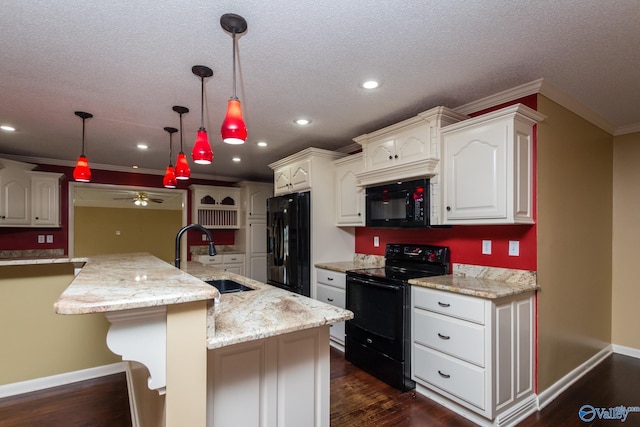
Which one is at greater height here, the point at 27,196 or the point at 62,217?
the point at 27,196

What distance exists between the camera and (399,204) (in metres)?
2.85

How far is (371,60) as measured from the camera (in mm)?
1939

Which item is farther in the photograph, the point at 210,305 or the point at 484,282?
the point at 484,282

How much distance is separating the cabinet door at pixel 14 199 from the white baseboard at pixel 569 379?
6034mm

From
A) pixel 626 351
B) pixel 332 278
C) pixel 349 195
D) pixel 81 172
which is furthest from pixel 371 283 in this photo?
pixel 626 351

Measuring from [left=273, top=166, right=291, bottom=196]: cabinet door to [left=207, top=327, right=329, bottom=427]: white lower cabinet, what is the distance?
9.16 feet

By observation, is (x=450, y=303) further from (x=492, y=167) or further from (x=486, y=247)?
(x=492, y=167)

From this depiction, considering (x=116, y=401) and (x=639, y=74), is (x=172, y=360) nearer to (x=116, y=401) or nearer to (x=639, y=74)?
(x=116, y=401)

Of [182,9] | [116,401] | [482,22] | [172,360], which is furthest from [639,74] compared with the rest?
[116,401]

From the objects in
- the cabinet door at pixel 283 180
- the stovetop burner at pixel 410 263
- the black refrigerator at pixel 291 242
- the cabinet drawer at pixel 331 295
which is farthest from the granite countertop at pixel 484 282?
the cabinet door at pixel 283 180

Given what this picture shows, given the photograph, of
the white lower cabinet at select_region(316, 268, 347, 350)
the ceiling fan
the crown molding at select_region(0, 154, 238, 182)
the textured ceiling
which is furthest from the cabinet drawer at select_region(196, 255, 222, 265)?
the textured ceiling

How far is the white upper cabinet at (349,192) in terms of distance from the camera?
135 inches

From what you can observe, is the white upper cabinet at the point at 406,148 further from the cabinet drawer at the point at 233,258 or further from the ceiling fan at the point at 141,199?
the ceiling fan at the point at 141,199

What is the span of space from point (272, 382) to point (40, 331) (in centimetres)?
255
